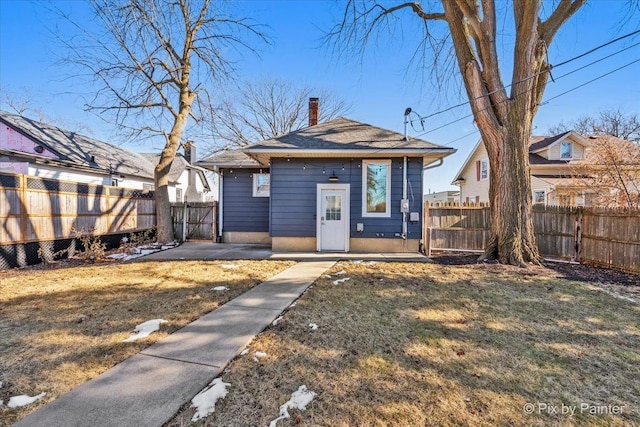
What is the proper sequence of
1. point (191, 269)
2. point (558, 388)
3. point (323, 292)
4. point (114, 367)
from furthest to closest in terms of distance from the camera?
point (191, 269), point (323, 292), point (114, 367), point (558, 388)

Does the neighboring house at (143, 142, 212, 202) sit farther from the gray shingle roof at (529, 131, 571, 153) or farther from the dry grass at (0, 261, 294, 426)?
the gray shingle roof at (529, 131, 571, 153)

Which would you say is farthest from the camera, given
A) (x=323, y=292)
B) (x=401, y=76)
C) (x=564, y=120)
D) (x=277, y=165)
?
(x=564, y=120)

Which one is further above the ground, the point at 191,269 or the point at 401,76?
the point at 401,76

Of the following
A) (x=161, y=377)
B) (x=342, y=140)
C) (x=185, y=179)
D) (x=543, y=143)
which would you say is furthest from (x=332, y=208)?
(x=185, y=179)

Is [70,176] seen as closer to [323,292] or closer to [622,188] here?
[323,292]

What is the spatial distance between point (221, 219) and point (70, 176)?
20.6 feet

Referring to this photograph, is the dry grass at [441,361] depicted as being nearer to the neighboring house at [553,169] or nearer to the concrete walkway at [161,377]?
the concrete walkway at [161,377]

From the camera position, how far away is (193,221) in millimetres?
12266

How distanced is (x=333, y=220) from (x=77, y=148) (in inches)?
492

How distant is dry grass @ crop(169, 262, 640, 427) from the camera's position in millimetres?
2137

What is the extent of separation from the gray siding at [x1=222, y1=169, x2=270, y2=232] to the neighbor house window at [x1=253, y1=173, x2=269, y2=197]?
0.12 meters

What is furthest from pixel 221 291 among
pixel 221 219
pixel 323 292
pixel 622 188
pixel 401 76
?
pixel 622 188

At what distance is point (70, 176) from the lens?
1166 cm

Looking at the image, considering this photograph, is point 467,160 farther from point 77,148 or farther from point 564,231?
point 77,148
